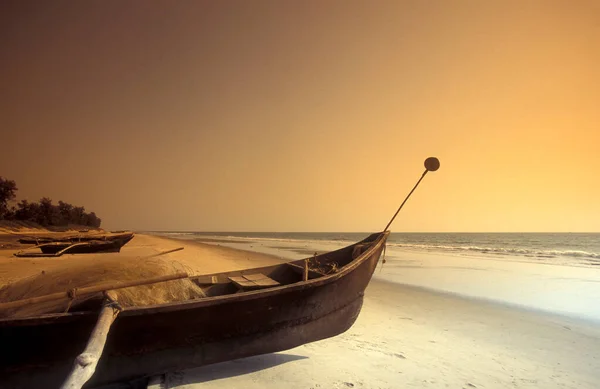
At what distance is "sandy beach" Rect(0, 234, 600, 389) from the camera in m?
4.30

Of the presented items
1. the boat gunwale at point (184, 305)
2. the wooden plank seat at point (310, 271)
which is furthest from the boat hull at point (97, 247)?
the boat gunwale at point (184, 305)

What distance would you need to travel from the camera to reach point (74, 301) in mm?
3832

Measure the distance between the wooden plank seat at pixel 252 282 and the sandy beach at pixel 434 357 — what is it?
3.25ft

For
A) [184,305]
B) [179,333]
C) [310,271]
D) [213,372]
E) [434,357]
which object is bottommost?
[213,372]

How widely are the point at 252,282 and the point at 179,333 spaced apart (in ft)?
6.03

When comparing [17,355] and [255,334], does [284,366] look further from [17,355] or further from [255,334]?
[17,355]

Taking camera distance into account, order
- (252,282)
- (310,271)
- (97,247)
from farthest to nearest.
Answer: (97,247)
(310,271)
(252,282)

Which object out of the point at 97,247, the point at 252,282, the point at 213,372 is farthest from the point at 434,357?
the point at 97,247

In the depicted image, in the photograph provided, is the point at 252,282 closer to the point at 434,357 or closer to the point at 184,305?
the point at 184,305

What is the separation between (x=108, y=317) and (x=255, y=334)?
1687 mm

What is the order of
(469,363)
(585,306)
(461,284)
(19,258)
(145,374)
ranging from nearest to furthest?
(145,374) < (469,363) < (585,306) < (461,284) < (19,258)

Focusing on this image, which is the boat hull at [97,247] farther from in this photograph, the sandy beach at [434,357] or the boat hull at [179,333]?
the boat hull at [179,333]

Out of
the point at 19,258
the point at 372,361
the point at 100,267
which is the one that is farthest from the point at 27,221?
the point at 372,361

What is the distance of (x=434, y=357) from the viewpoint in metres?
5.17
